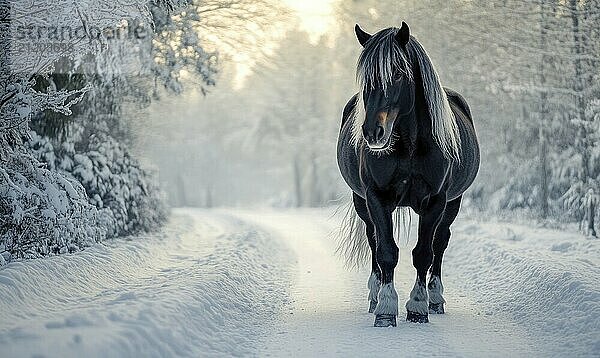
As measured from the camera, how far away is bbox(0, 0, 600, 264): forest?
9.36 m

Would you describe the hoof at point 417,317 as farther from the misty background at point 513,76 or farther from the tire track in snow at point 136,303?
the misty background at point 513,76

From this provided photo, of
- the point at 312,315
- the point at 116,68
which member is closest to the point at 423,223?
the point at 312,315

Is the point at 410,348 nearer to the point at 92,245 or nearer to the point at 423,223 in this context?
the point at 423,223

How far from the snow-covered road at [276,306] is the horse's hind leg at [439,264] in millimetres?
183

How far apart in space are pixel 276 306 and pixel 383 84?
3.12 metres

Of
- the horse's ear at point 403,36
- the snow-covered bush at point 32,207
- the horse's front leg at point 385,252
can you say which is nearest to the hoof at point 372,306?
the horse's front leg at point 385,252

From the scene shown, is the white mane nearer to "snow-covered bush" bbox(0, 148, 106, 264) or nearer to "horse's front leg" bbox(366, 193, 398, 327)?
"horse's front leg" bbox(366, 193, 398, 327)

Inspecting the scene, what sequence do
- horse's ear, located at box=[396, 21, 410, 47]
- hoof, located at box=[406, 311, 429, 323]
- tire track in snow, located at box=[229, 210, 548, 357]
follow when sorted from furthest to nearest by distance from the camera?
hoof, located at box=[406, 311, 429, 323], horse's ear, located at box=[396, 21, 410, 47], tire track in snow, located at box=[229, 210, 548, 357]

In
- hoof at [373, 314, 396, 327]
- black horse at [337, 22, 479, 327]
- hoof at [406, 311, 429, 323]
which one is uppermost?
black horse at [337, 22, 479, 327]

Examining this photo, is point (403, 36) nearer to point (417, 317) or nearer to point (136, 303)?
point (417, 317)

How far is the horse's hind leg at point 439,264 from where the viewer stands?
771cm

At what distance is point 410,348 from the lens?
19.0 feet

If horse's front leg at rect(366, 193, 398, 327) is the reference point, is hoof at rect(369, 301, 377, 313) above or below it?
below

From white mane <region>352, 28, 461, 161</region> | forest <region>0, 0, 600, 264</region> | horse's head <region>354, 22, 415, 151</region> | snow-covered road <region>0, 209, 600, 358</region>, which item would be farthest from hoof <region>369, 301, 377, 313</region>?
forest <region>0, 0, 600, 264</region>
